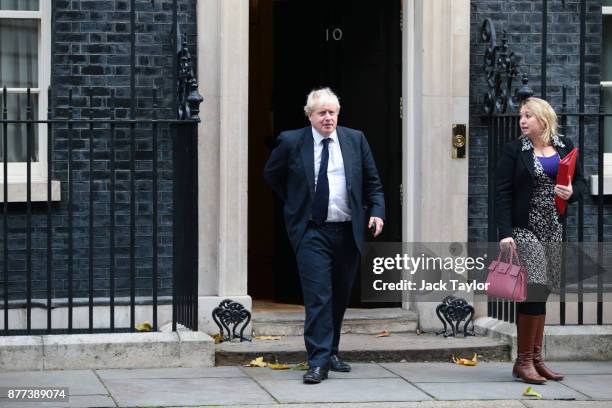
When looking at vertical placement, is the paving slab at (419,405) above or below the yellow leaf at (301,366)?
below

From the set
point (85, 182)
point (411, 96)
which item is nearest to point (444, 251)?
point (411, 96)

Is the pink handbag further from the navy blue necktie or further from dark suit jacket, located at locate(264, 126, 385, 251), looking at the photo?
the navy blue necktie

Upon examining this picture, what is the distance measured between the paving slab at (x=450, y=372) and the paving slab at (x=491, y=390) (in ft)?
0.58

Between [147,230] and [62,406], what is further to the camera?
[147,230]

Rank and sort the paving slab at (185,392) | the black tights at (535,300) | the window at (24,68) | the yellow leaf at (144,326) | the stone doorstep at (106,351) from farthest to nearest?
the window at (24,68), the yellow leaf at (144,326), the stone doorstep at (106,351), the black tights at (535,300), the paving slab at (185,392)

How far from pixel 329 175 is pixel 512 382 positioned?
166 cm

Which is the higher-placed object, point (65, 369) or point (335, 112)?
point (335, 112)

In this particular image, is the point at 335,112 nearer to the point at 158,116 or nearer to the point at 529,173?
the point at 529,173

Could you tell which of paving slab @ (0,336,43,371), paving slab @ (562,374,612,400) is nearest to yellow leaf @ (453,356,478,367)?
paving slab @ (562,374,612,400)

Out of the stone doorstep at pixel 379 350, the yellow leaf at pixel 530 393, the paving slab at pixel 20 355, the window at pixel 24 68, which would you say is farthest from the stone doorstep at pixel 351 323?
the yellow leaf at pixel 530 393

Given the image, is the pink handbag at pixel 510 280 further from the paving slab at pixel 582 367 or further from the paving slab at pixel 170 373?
the paving slab at pixel 170 373

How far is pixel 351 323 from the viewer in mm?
10195

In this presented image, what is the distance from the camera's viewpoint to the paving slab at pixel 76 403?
750 cm

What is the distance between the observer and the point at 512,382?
8.51 m
